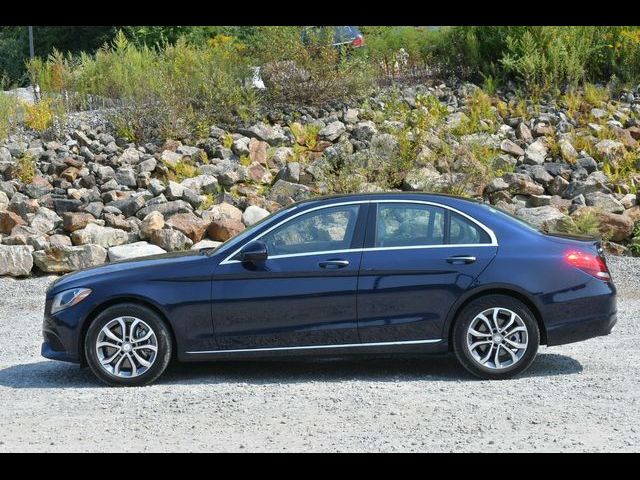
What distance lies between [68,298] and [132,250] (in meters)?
5.05

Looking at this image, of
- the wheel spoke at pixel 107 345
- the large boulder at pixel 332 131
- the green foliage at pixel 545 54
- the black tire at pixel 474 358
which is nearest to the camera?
the black tire at pixel 474 358

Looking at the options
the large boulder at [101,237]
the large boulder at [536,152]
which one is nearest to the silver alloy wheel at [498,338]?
the large boulder at [101,237]

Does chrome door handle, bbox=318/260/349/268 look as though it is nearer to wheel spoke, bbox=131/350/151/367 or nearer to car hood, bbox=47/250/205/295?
car hood, bbox=47/250/205/295

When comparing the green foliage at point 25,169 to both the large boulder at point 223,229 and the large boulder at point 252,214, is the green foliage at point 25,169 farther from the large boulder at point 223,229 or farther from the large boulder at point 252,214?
the large boulder at point 252,214

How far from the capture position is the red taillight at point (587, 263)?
8.86m

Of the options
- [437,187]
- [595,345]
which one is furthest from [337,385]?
[437,187]

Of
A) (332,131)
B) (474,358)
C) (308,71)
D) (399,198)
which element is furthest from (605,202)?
(474,358)

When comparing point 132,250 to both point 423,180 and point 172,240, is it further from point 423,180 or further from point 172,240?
point 423,180

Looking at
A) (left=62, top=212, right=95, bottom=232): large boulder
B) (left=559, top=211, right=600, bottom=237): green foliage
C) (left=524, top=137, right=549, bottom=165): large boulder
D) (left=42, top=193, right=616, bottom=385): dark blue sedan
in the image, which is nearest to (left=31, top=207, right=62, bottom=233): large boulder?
(left=62, top=212, right=95, bottom=232): large boulder

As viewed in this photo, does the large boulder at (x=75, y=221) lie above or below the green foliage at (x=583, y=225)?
above

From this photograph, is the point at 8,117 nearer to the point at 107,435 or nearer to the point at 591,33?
the point at 591,33

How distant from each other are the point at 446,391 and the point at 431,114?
9917 millimetres

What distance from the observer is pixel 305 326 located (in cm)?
880

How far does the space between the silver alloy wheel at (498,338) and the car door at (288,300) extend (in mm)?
937
